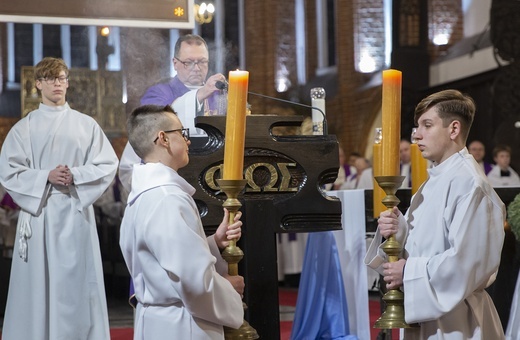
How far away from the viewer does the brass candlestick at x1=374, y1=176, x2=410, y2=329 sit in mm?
3143

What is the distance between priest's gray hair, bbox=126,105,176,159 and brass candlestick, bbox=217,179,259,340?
0.28 meters

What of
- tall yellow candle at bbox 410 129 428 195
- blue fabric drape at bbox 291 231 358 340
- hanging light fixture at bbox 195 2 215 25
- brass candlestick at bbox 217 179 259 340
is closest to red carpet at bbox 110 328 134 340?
blue fabric drape at bbox 291 231 358 340

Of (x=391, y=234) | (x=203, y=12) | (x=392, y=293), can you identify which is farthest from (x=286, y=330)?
(x=391, y=234)

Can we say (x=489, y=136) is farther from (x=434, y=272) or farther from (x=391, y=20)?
(x=434, y=272)

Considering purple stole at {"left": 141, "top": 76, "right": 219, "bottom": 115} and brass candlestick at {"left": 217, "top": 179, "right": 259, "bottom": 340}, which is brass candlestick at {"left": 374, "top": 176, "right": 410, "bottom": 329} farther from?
purple stole at {"left": 141, "top": 76, "right": 219, "bottom": 115}

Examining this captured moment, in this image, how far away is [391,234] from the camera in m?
3.20

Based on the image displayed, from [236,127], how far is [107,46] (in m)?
5.35

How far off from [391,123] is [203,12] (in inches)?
137

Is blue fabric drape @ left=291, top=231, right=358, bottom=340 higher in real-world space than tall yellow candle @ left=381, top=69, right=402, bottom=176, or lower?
lower

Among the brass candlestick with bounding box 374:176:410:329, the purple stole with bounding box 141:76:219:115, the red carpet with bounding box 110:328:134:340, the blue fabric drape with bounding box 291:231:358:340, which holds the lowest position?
the red carpet with bounding box 110:328:134:340

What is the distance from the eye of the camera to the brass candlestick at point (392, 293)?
124 inches

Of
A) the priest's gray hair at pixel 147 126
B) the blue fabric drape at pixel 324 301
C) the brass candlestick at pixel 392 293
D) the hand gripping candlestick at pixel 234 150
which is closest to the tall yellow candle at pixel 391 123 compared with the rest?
the brass candlestick at pixel 392 293

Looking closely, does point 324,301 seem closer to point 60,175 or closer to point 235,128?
point 60,175

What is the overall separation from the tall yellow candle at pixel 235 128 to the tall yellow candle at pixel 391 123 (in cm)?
46
